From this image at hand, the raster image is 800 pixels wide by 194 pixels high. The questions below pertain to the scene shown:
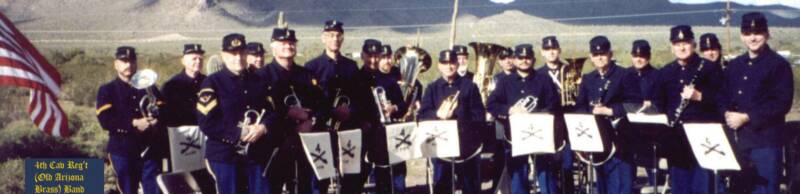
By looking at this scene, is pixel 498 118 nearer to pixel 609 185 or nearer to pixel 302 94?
pixel 609 185

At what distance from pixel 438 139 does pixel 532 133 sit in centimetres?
94

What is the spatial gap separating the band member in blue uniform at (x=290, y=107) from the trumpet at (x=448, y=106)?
6.00 feet

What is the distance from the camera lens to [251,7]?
106875mm

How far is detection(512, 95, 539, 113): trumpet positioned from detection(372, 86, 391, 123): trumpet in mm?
1403

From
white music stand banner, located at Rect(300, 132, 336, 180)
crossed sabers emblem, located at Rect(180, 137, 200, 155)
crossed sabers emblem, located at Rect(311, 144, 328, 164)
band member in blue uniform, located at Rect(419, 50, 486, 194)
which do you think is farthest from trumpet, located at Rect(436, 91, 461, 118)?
crossed sabers emblem, located at Rect(180, 137, 200, 155)

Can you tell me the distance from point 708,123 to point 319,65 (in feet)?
11.9

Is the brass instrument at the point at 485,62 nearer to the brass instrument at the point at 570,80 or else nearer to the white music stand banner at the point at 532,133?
the brass instrument at the point at 570,80

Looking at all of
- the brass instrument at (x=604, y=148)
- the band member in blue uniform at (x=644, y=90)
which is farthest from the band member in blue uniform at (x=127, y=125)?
the band member in blue uniform at (x=644, y=90)

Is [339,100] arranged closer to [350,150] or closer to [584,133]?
[350,150]

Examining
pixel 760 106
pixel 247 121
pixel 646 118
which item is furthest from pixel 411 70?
pixel 760 106

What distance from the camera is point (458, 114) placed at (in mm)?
9742

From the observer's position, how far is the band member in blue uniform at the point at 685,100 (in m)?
8.43

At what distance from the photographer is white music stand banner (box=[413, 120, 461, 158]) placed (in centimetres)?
898

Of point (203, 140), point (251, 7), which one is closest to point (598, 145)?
point (203, 140)
